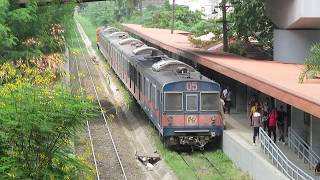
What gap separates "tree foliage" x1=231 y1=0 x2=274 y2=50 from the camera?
28.9 metres

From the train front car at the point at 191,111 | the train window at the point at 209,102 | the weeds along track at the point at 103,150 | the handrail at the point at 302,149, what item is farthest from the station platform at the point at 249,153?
the weeds along track at the point at 103,150

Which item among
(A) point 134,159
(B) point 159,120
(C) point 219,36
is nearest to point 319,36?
(B) point 159,120

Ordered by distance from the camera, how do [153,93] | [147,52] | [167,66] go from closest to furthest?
1. [153,93]
2. [167,66]
3. [147,52]

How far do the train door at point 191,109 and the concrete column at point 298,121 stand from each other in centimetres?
340

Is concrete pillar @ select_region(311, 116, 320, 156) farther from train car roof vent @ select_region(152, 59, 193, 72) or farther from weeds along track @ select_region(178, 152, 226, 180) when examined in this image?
train car roof vent @ select_region(152, 59, 193, 72)

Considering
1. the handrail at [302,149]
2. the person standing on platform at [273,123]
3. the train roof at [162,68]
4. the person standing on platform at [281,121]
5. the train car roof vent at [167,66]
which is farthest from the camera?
the train car roof vent at [167,66]

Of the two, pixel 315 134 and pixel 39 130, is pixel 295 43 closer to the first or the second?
pixel 315 134

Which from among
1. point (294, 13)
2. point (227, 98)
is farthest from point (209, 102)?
point (294, 13)

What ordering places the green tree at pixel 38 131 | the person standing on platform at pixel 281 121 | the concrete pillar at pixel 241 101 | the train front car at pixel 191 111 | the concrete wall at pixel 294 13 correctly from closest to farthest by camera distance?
the green tree at pixel 38 131
the person standing on platform at pixel 281 121
the train front car at pixel 191 111
the concrete wall at pixel 294 13
the concrete pillar at pixel 241 101

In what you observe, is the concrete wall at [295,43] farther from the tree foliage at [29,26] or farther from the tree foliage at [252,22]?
the tree foliage at [29,26]

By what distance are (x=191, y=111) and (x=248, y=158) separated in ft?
11.2

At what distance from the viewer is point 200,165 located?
18875 mm

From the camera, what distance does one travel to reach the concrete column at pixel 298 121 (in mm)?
17594

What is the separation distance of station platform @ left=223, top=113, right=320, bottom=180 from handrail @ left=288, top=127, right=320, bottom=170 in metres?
0.13
